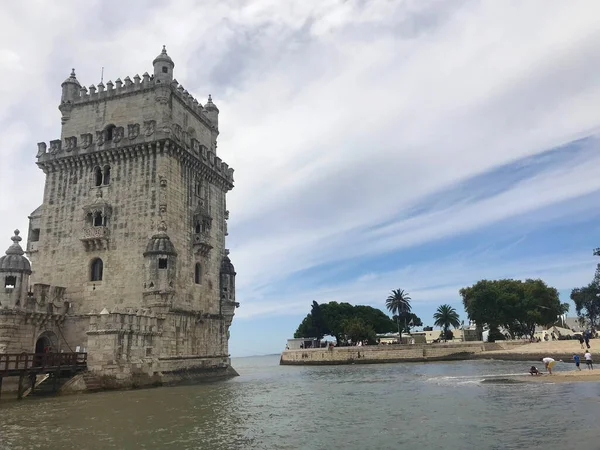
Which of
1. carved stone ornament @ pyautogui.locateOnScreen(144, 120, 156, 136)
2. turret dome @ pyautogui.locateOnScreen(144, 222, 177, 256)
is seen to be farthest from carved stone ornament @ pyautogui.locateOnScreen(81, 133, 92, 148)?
turret dome @ pyautogui.locateOnScreen(144, 222, 177, 256)

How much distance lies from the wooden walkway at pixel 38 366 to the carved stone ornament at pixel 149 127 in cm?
1563

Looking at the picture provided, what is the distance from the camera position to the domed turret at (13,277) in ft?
99.4

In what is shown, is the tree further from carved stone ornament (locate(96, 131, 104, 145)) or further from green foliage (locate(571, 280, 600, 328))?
carved stone ornament (locate(96, 131, 104, 145))

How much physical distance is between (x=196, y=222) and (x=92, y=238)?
25.1 feet

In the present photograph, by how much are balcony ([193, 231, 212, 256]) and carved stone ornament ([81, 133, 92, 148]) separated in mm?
10477

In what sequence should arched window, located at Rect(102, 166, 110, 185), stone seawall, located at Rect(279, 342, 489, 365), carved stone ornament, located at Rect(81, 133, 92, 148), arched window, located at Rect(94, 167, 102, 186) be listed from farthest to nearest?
1. stone seawall, located at Rect(279, 342, 489, 365)
2. carved stone ornament, located at Rect(81, 133, 92, 148)
3. arched window, located at Rect(94, 167, 102, 186)
4. arched window, located at Rect(102, 166, 110, 185)

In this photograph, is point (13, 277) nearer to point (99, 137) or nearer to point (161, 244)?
point (161, 244)

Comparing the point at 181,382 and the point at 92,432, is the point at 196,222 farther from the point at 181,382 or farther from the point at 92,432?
the point at 92,432

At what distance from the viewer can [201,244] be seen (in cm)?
3750

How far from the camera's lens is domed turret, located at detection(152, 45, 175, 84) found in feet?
124

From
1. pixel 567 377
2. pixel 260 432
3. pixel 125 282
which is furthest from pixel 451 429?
pixel 125 282

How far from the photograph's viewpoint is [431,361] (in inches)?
2421

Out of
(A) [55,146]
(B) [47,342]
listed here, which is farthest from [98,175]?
(B) [47,342]

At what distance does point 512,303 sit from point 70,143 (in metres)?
59.4
